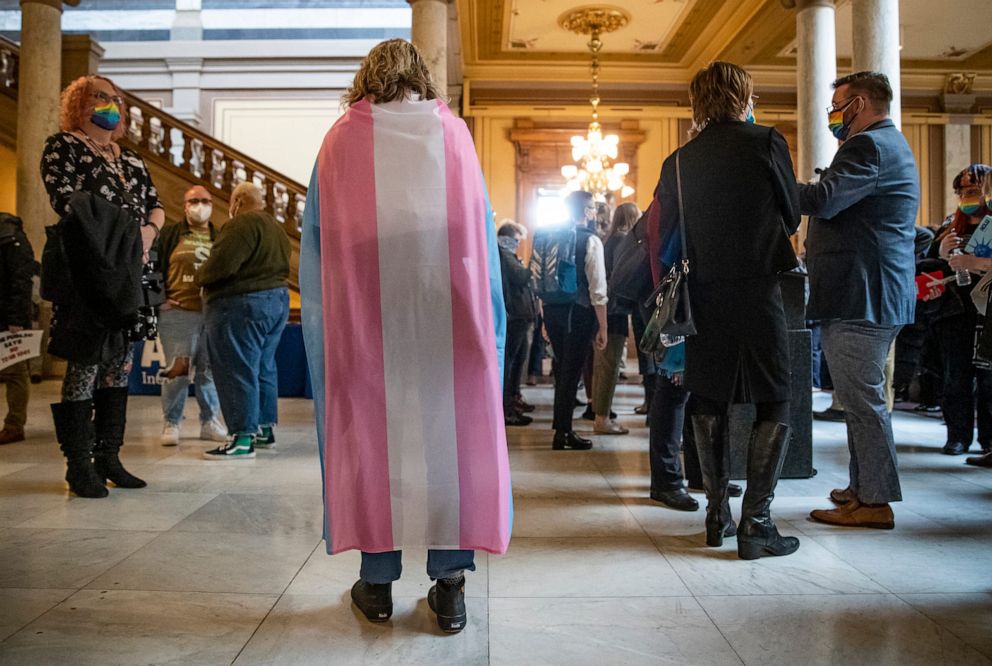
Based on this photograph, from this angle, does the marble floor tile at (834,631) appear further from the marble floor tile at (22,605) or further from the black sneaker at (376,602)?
the marble floor tile at (22,605)

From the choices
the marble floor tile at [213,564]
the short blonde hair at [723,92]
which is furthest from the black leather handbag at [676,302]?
Result: the marble floor tile at [213,564]

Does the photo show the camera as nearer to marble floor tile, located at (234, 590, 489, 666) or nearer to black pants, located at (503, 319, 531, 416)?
marble floor tile, located at (234, 590, 489, 666)

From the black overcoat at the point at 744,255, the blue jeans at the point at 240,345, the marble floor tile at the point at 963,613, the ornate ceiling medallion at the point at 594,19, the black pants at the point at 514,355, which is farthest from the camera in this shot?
the ornate ceiling medallion at the point at 594,19

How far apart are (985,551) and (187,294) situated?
4.01 metres

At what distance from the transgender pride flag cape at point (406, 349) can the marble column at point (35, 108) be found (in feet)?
24.9

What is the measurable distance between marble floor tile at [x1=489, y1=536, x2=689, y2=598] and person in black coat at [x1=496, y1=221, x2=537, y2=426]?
9.65 ft

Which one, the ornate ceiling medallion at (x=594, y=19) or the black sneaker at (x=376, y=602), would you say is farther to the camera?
the ornate ceiling medallion at (x=594, y=19)

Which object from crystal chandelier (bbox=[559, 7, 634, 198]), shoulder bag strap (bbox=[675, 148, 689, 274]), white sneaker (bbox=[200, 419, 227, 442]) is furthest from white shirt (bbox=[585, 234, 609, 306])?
crystal chandelier (bbox=[559, 7, 634, 198])

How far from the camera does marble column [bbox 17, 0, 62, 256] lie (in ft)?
26.6

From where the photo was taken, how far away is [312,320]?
1.93 m

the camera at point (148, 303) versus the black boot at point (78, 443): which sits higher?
the camera at point (148, 303)

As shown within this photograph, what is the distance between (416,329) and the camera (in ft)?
6.10

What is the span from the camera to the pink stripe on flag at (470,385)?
6.11 feet

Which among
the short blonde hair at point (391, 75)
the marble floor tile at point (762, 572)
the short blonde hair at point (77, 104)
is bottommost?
the marble floor tile at point (762, 572)
